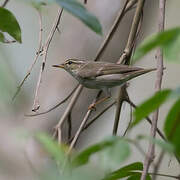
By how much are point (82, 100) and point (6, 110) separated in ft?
12.5

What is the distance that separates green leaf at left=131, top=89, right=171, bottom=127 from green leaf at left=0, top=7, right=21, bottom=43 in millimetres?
930

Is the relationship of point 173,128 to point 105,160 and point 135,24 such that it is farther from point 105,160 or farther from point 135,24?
point 135,24

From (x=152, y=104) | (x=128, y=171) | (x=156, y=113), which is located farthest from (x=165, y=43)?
(x=128, y=171)

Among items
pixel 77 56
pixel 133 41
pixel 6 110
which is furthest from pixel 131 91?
pixel 6 110

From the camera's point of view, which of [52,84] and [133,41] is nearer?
[133,41]

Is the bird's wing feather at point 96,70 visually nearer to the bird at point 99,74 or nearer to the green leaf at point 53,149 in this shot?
the bird at point 99,74

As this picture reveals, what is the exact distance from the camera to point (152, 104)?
1.25 m

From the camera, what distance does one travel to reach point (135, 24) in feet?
11.0

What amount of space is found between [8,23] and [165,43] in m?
1.04

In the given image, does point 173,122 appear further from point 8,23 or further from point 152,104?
point 8,23

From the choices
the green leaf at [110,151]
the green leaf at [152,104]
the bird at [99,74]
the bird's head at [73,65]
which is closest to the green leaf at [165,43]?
the green leaf at [152,104]

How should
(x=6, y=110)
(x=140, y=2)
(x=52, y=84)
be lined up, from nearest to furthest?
(x=6, y=110) → (x=140, y=2) → (x=52, y=84)

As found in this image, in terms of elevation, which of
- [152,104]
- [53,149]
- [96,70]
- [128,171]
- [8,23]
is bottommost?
[128,171]

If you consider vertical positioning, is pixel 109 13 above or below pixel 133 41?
above
